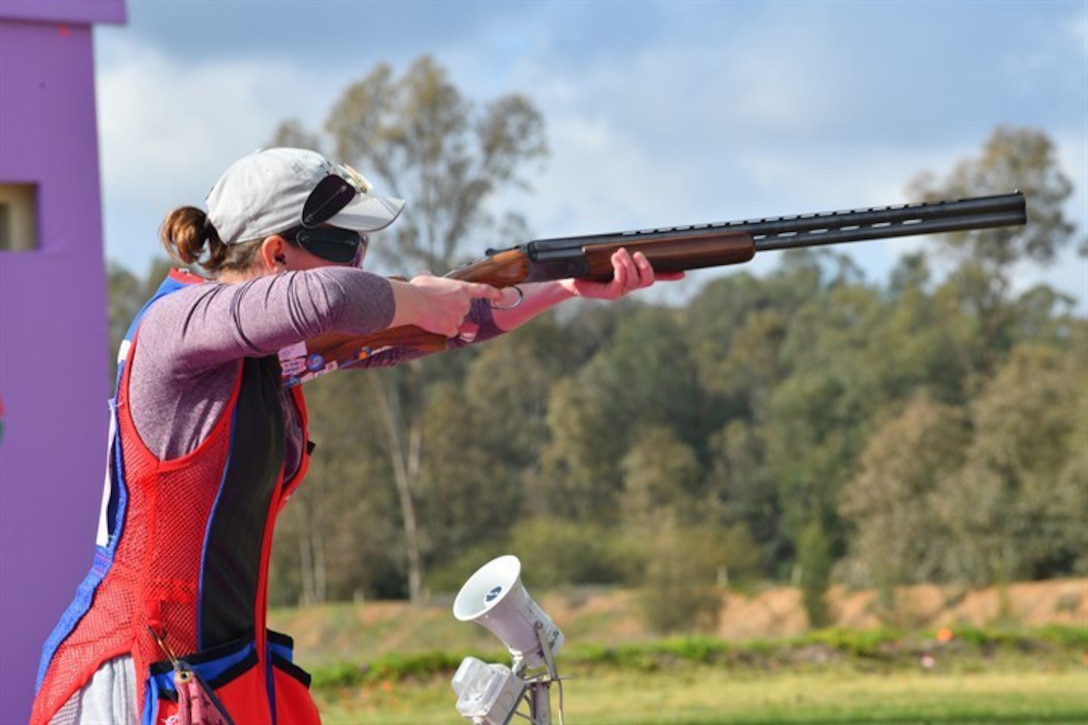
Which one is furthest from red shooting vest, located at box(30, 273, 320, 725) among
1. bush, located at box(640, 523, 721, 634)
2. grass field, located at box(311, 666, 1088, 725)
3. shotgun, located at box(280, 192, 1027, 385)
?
bush, located at box(640, 523, 721, 634)

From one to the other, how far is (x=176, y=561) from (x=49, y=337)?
9.52ft

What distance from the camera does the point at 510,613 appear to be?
365cm

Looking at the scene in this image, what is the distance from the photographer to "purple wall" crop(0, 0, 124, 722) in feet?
17.2

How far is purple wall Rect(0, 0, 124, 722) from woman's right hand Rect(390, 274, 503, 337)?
8.95 ft

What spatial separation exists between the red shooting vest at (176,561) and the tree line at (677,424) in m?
23.0

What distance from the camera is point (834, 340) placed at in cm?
3359

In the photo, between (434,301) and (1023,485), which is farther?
(1023,485)

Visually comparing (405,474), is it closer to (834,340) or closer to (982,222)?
(834,340)

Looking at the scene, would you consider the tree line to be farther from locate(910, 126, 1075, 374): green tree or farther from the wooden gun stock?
the wooden gun stock

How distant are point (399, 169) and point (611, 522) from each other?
879 cm

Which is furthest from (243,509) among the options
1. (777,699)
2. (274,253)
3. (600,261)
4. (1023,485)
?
(1023,485)

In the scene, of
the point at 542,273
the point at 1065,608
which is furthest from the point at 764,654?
the point at 1065,608

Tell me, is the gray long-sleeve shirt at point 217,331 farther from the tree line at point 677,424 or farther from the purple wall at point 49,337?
A: the tree line at point 677,424

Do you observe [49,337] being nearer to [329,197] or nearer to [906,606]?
[329,197]
